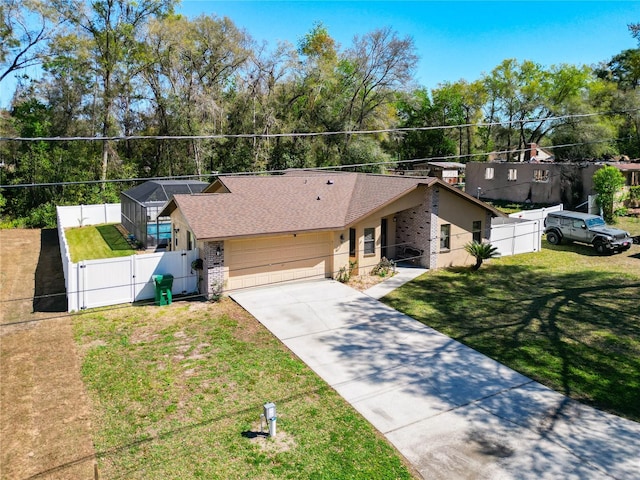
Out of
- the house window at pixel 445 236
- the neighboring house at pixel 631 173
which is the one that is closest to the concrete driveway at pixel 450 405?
the house window at pixel 445 236

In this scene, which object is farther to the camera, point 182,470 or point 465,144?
point 465,144

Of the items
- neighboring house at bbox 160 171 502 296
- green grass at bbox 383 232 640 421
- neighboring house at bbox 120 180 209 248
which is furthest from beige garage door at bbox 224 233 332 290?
neighboring house at bbox 120 180 209 248

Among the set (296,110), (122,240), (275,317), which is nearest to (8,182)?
(122,240)

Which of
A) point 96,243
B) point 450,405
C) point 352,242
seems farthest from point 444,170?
point 450,405

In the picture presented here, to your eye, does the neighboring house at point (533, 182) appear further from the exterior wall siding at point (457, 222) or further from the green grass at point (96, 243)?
the green grass at point (96, 243)

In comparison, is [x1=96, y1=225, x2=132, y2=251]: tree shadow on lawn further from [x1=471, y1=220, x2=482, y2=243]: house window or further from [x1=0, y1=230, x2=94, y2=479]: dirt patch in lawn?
[x1=471, y1=220, x2=482, y2=243]: house window

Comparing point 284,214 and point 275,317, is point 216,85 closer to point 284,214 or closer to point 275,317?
point 284,214
